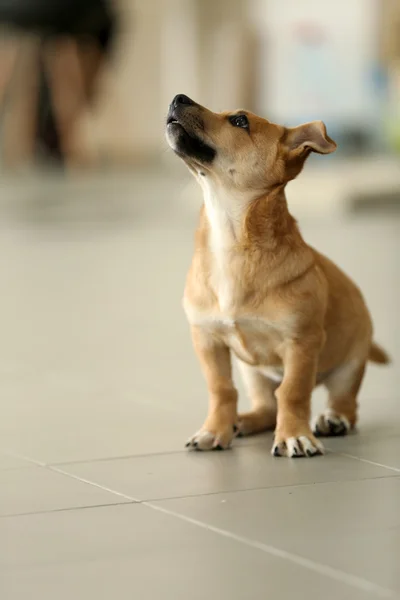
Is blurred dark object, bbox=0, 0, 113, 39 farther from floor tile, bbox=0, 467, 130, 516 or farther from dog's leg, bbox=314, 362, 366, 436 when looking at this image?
floor tile, bbox=0, 467, 130, 516

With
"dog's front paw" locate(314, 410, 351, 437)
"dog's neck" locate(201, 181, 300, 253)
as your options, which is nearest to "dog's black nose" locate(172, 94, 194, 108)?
"dog's neck" locate(201, 181, 300, 253)

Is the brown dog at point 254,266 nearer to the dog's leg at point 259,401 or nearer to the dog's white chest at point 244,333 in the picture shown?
the dog's white chest at point 244,333

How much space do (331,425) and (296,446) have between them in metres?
0.19

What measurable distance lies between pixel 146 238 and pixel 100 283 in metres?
1.50

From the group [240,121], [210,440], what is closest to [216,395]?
[210,440]

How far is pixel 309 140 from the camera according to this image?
5.99 feet

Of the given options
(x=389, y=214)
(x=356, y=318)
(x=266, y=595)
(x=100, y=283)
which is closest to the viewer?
(x=266, y=595)

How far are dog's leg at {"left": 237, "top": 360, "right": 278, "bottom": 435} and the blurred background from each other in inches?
2.2

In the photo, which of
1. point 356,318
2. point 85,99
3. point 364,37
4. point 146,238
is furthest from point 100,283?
point 364,37

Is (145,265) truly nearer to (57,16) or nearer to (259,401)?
(259,401)

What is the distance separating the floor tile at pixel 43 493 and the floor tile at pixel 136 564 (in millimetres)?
56

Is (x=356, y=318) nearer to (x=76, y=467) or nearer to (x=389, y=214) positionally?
(x=76, y=467)

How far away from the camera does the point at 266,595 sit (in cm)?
117

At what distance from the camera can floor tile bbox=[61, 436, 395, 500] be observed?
1.63 meters
